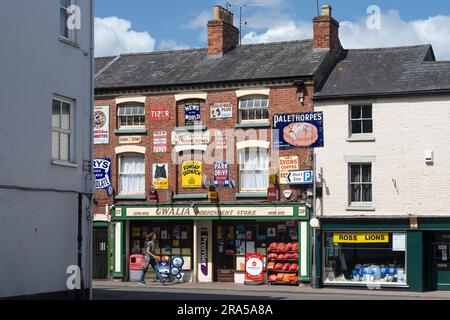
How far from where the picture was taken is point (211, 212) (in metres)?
33.6

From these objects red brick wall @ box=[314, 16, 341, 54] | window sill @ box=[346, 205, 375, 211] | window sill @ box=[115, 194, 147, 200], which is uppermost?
red brick wall @ box=[314, 16, 341, 54]

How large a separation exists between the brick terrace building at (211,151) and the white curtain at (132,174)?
0.04 m

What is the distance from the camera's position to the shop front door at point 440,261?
3067 centimetres

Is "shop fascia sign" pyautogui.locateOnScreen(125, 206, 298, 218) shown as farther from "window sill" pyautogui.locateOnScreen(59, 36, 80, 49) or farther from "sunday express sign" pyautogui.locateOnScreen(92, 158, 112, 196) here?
"window sill" pyautogui.locateOnScreen(59, 36, 80, 49)

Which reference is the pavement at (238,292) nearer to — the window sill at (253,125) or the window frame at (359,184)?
the window frame at (359,184)

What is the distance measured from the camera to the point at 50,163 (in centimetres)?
2044

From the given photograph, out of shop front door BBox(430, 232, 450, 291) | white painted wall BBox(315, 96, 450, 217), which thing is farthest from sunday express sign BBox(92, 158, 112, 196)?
shop front door BBox(430, 232, 450, 291)

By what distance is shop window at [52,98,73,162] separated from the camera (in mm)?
20984

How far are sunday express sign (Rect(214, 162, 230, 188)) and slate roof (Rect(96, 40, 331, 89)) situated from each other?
3.36 meters

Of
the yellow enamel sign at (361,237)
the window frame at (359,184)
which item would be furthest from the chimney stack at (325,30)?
the yellow enamel sign at (361,237)

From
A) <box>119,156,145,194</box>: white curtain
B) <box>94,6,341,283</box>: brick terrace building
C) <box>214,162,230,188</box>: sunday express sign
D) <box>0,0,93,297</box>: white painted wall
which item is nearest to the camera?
<box>0,0,93,297</box>: white painted wall

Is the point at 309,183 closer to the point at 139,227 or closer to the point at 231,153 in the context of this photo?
the point at 231,153

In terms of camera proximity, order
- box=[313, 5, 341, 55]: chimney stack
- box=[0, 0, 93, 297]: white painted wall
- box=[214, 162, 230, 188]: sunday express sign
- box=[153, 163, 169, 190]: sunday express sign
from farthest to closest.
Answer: box=[153, 163, 169, 190]: sunday express sign
box=[313, 5, 341, 55]: chimney stack
box=[214, 162, 230, 188]: sunday express sign
box=[0, 0, 93, 297]: white painted wall

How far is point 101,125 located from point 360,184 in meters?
11.2
